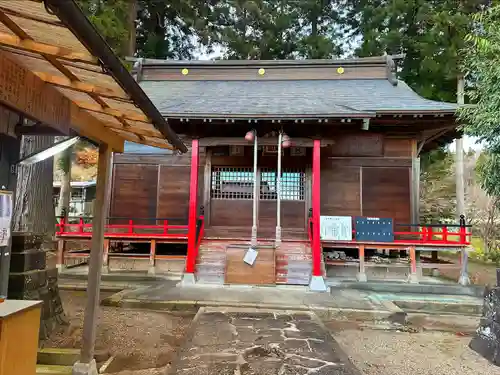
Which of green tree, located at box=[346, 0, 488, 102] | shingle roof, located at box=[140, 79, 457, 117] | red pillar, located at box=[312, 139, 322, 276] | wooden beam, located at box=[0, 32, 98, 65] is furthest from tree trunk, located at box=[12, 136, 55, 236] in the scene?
green tree, located at box=[346, 0, 488, 102]

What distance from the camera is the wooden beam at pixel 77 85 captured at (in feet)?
7.59

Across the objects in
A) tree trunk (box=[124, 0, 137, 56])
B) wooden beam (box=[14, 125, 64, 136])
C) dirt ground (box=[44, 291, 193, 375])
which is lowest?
dirt ground (box=[44, 291, 193, 375])

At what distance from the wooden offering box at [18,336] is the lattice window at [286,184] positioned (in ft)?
25.0

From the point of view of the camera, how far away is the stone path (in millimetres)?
3486

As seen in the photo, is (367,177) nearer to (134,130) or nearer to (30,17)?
(134,130)

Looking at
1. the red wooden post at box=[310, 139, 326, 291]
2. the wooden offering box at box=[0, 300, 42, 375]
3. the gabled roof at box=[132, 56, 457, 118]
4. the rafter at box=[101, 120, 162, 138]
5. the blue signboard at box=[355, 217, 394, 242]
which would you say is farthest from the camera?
the blue signboard at box=[355, 217, 394, 242]

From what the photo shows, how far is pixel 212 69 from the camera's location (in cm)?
1258

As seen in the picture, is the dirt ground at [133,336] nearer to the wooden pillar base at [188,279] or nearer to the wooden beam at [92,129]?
the wooden pillar base at [188,279]

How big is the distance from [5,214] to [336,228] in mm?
7298

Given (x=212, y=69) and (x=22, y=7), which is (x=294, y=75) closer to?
(x=212, y=69)

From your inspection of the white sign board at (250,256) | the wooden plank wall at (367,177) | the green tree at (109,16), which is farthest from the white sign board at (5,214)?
the green tree at (109,16)

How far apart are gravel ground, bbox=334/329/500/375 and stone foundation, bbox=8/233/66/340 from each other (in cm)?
395

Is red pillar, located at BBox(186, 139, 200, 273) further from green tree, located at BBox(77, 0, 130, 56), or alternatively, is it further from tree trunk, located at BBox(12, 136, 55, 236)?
green tree, located at BBox(77, 0, 130, 56)

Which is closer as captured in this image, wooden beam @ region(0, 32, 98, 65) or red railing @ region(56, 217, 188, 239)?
wooden beam @ region(0, 32, 98, 65)
